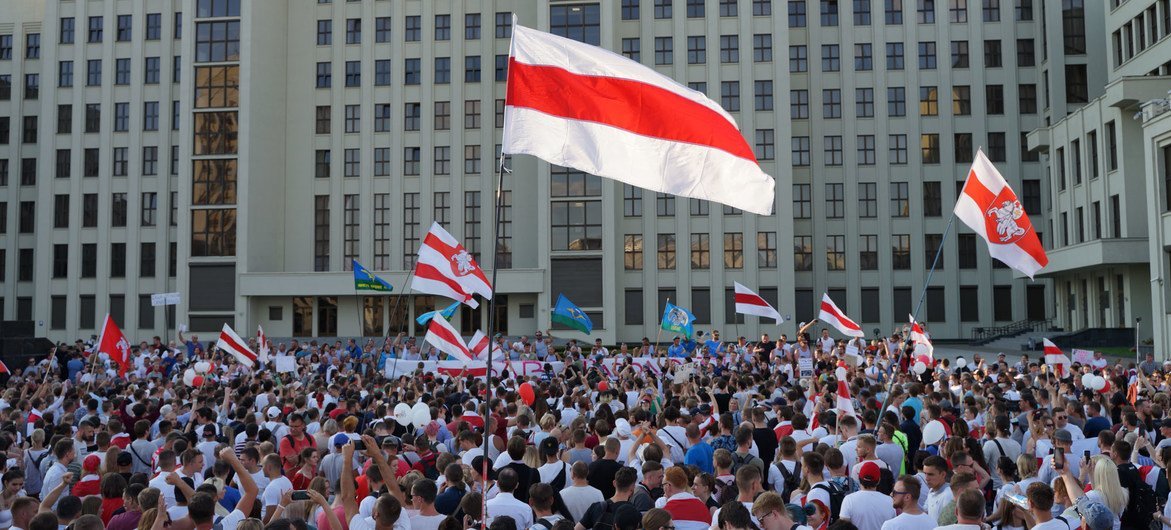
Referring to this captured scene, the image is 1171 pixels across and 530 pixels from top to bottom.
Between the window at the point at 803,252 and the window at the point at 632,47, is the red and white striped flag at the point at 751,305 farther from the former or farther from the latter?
the window at the point at 803,252

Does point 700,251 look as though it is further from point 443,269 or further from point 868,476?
point 868,476

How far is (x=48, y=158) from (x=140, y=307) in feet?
37.8

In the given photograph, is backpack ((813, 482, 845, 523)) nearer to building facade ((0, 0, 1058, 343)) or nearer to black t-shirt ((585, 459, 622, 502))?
black t-shirt ((585, 459, 622, 502))

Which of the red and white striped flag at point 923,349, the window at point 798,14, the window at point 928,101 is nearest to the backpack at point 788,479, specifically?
the red and white striped flag at point 923,349

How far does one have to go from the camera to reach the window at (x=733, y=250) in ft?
176

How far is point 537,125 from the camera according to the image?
27.5ft

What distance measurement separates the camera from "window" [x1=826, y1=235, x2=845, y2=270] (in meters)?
56.6

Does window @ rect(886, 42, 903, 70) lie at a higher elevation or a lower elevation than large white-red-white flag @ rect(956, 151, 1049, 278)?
higher

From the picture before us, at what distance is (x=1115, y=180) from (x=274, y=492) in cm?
4564

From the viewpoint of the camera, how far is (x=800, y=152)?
57.5 m

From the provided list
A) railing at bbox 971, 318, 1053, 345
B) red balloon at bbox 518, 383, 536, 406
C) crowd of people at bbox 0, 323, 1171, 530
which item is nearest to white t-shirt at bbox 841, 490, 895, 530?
crowd of people at bbox 0, 323, 1171, 530

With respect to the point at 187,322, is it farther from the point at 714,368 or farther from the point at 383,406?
the point at 383,406

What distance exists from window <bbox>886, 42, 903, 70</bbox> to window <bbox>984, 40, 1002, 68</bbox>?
475 cm

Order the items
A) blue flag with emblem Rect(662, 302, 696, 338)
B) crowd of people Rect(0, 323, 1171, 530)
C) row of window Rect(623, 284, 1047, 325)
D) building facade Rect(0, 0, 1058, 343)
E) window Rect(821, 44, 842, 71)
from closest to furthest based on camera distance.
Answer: crowd of people Rect(0, 323, 1171, 530) → blue flag with emblem Rect(662, 302, 696, 338) → building facade Rect(0, 0, 1058, 343) → row of window Rect(623, 284, 1047, 325) → window Rect(821, 44, 842, 71)
